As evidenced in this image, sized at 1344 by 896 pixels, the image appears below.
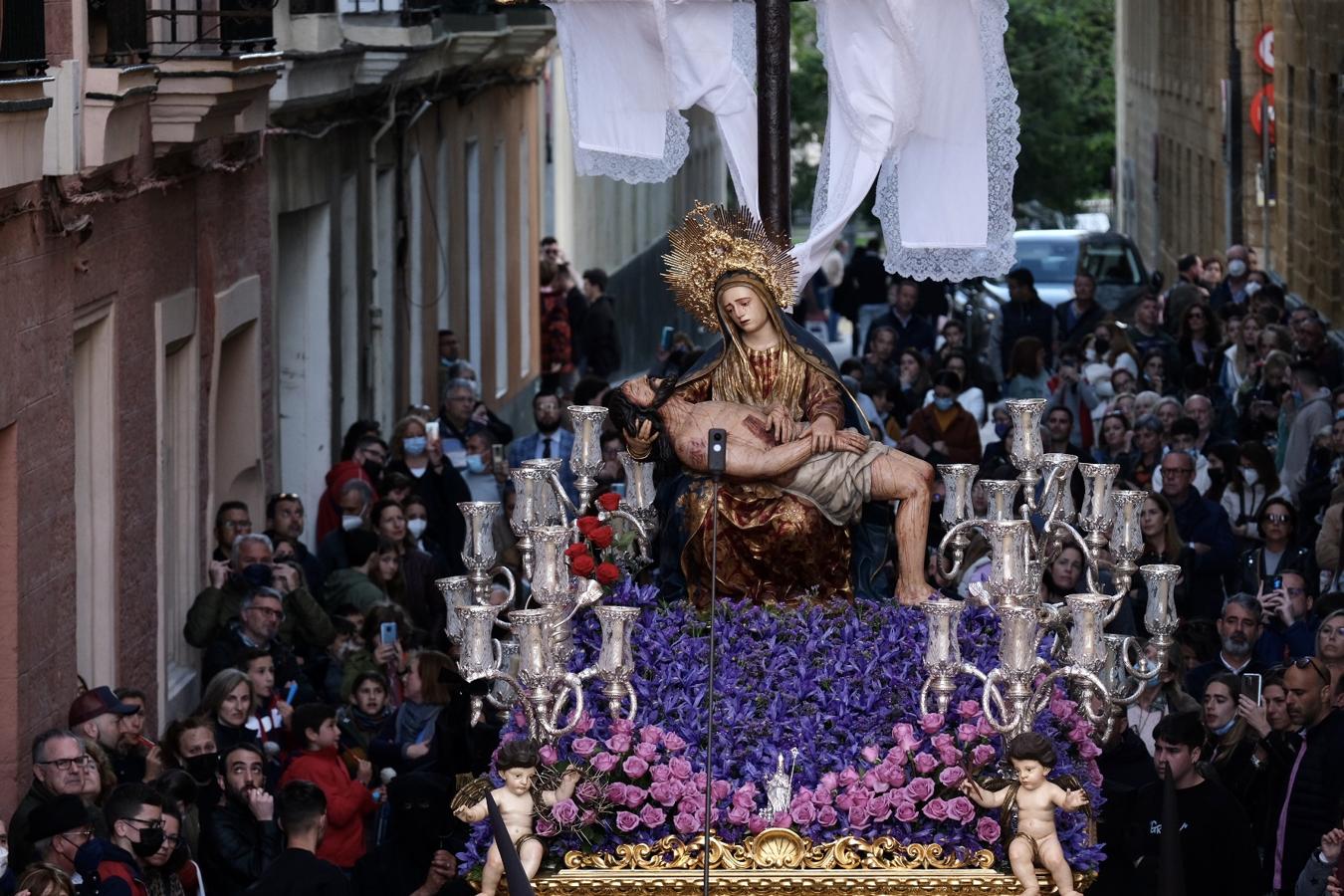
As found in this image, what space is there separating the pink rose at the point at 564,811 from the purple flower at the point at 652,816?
0.72ft

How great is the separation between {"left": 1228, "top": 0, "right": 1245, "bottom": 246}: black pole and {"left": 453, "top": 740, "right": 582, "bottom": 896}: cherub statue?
22629 mm

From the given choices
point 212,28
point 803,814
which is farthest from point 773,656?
point 212,28

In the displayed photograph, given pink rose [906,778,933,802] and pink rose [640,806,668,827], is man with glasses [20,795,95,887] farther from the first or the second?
pink rose [906,778,933,802]

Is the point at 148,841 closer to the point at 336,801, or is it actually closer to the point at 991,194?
the point at 336,801

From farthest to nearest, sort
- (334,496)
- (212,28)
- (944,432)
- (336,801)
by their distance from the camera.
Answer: (944,432) < (334,496) < (212,28) < (336,801)

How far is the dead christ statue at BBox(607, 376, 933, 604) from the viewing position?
10500 mm

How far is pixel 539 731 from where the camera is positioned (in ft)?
31.4

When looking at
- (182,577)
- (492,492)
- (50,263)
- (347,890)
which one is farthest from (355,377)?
(347,890)

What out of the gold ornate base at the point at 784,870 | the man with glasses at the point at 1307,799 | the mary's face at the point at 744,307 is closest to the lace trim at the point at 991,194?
the mary's face at the point at 744,307

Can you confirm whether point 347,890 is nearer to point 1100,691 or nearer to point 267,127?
point 1100,691

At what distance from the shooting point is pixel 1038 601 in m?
9.73

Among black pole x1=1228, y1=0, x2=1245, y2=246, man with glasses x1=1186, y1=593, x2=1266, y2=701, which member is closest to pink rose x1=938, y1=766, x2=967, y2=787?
man with glasses x1=1186, y1=593, x2=1266, y2=701

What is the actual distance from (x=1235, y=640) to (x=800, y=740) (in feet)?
12.0

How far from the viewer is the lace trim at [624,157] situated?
37.5 feet
